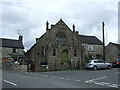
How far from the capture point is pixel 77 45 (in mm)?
45750

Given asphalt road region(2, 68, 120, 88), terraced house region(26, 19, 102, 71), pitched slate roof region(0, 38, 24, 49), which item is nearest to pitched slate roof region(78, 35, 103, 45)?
terraced house region(26, 19, 102, 71)

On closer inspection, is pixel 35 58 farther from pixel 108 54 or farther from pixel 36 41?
pixel 108 54

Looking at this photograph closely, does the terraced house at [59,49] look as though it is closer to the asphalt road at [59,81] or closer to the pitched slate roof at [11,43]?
the pitched slate roof at [11,43]

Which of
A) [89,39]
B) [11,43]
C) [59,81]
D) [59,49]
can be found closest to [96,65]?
[59,49]

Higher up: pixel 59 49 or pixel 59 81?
pixel 59 49

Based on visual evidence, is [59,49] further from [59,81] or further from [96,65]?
[59,81]

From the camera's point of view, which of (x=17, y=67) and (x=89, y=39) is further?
(x=89, y=39)

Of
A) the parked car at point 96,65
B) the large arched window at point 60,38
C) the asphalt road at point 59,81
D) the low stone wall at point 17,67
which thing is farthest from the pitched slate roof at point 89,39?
the asphalt road at point 59,81

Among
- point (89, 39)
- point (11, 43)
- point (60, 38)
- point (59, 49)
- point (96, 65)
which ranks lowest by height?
point (96, 65)

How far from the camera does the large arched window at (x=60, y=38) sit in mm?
43975

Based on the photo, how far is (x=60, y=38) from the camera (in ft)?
145

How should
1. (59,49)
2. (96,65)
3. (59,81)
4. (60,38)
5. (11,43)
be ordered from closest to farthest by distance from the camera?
1. (59,81)
2. (96,65)
3. (59,49)
4. (60,38)
5. (11,43)

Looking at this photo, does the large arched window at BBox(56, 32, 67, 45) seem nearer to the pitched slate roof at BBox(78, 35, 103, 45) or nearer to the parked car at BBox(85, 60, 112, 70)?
the pitched slate roof at BBox(78, 35, 103, 45)

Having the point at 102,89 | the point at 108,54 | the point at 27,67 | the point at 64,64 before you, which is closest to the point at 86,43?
the point at 108,54
